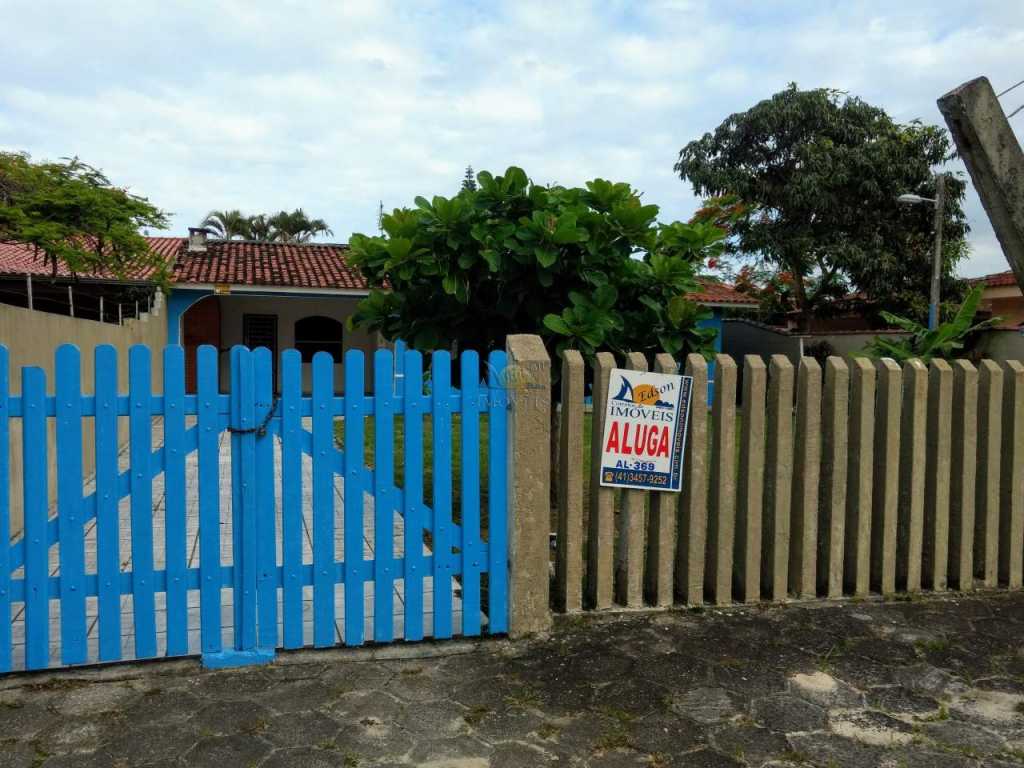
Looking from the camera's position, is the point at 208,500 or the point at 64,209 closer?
the point at 208,500

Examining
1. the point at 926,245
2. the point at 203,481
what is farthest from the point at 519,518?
the point at 926,245

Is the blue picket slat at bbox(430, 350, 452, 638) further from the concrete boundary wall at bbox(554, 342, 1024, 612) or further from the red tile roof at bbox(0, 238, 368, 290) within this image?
the red tile roof at bbox(0, 238, 368, 290)

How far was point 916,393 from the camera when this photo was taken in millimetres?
4293

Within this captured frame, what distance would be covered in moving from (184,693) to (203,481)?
2.76 feet

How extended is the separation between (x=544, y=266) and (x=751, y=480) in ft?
5.33

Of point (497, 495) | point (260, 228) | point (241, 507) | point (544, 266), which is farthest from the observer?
point (260, 228)

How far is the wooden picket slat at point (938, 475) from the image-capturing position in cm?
434

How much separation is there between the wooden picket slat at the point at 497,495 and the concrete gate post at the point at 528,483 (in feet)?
0.10

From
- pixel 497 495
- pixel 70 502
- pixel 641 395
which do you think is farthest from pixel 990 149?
pixel 70 502

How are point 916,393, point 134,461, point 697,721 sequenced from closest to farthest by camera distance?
point 697,721, point 134,461, point 916,393

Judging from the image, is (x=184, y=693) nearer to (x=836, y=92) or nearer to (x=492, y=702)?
(x=492, y=702)

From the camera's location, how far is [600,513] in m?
4.01

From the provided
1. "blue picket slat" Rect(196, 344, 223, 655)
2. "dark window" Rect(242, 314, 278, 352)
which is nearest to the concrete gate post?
"blue picket slat" Rect(196, 344, 223, 655)

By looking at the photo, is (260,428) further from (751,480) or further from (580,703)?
(751,480)
